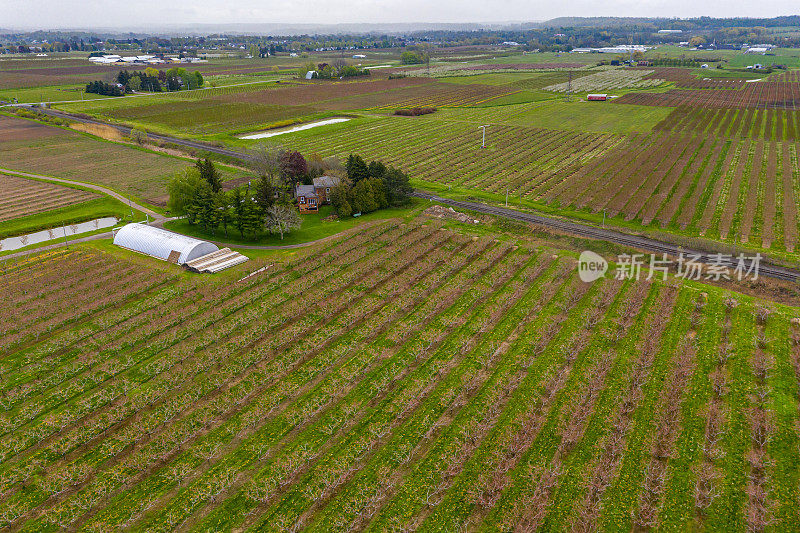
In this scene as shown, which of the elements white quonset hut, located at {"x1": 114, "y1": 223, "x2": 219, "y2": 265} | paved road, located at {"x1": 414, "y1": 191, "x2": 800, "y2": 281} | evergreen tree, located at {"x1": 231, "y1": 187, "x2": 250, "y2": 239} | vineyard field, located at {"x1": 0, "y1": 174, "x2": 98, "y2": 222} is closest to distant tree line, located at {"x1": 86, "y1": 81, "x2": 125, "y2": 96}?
vineyard field, located at {"x1": 0, "y1": 174, "x2": 98, "y2": 222}

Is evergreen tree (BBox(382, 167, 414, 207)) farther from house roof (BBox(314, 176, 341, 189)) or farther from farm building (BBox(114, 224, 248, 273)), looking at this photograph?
farm building (BBox(114, 224, 248, 273))

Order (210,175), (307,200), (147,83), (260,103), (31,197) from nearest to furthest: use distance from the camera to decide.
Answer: (210,175) → (307,200) → (31,197) → (260,103) → (147,83)

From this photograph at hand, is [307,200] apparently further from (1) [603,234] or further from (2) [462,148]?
(2) [462,148]

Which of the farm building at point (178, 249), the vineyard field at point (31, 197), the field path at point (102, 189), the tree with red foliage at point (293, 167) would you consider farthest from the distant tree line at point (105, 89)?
the farm building at point (178, 249)

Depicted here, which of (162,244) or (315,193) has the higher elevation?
Result: (315,193)

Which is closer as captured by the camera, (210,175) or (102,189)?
(210,175)

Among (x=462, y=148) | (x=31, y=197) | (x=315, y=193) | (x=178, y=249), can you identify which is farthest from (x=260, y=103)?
(x=178, y=249)
